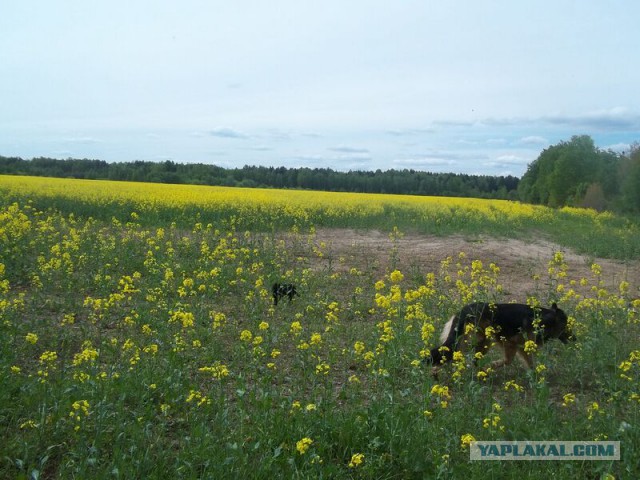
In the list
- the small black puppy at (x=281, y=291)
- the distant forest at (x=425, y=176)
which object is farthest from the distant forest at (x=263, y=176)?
the small black puppy at (x=281, y=291)

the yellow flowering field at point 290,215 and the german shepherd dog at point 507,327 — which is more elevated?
the yellow flowering field at point 290,215

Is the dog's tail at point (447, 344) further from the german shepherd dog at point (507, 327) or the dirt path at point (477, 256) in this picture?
the dirt path at point (477, 256)

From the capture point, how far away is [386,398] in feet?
15.2

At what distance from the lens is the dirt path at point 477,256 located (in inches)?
465

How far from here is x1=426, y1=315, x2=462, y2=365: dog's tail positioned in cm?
539

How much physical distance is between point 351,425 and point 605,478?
1682 millimetres

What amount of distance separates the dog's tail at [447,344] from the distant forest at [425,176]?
3463 cm

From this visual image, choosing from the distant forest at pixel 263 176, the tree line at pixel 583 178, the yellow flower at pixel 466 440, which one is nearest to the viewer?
the yellow flower at pixel 466 440

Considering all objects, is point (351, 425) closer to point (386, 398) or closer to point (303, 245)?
point (386, 398)

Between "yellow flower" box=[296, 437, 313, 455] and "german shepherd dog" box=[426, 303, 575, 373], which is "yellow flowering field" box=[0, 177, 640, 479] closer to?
"yellow flower" box=[296, 437, 313, 455]

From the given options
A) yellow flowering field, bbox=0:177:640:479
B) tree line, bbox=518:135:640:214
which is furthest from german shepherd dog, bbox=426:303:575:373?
tree line, bbox=518:135:640:214

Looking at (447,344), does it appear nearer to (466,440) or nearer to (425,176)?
(466,440)

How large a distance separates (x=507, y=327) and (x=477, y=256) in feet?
27.9

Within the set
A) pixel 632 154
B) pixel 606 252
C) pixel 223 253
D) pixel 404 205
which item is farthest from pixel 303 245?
pixel 632 154
